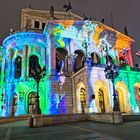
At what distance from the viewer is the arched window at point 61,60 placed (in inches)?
1094

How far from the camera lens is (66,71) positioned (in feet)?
89.1

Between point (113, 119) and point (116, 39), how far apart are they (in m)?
23.0

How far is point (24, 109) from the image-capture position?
2705cm

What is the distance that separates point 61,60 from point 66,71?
2.57 m

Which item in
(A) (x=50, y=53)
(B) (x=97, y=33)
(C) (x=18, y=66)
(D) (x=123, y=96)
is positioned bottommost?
(D) (x=123, y=96)

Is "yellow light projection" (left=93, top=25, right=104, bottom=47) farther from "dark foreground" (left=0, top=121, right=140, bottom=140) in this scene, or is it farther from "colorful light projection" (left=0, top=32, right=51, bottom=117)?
"dark foreground" (left=0, top=121, right=140, bottom=140)

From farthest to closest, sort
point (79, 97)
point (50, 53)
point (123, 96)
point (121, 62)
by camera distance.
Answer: point (121, 62) → point (50, 53) → point (123, 96) → point (79, 97)

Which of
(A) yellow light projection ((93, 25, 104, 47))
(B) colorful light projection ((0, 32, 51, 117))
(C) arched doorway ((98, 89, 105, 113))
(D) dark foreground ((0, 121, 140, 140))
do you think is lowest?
(D) dark foreground ((0, 121, 140, 140))

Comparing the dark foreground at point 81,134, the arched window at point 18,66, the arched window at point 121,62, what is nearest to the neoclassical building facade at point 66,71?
the arched window at point 18,66

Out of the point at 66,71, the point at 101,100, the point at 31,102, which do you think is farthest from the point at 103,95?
the point at 31,102

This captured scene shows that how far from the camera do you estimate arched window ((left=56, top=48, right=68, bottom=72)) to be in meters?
27.8

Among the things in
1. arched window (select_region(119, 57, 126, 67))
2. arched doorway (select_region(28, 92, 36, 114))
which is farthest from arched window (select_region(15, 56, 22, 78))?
arched window (select_region(119, 57, 126, 67))

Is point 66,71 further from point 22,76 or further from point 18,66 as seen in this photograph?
point 18,66

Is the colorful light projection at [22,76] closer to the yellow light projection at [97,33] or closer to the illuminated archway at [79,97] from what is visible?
the illuminated archway at [79,97]
